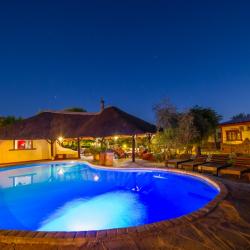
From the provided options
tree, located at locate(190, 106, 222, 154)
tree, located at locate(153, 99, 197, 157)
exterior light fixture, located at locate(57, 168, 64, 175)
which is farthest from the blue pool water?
tree, located at locate(190, 106, 222, 154)

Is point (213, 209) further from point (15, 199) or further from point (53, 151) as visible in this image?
point (53, 151)

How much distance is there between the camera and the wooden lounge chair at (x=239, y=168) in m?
7.39

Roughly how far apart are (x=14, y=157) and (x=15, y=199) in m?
8.82

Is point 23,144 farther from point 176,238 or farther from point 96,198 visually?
point 176,238

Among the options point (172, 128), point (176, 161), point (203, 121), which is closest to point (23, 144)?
point (172, 128)

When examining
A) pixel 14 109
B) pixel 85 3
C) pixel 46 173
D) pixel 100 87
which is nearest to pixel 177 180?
pixel 46 173

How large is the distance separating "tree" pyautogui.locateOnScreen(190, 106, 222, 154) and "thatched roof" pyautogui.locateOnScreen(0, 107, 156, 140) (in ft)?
9.95

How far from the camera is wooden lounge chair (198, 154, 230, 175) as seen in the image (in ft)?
27.4

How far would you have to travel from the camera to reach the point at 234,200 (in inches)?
192

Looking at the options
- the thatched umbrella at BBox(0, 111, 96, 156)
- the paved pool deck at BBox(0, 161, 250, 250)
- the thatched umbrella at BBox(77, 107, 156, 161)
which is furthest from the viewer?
the thatched umbrella at BBox(0, 111, 96, 156)

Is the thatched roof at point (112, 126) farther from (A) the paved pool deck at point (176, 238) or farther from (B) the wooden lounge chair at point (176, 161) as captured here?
(A) the paved pool deck at point (176, 238)

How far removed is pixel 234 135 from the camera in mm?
22547

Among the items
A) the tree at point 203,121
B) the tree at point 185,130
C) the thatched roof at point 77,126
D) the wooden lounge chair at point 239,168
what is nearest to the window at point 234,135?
the tree at point 203,121

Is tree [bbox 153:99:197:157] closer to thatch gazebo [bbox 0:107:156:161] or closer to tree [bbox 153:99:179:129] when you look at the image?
tree [bbox 153:99:179:129]
